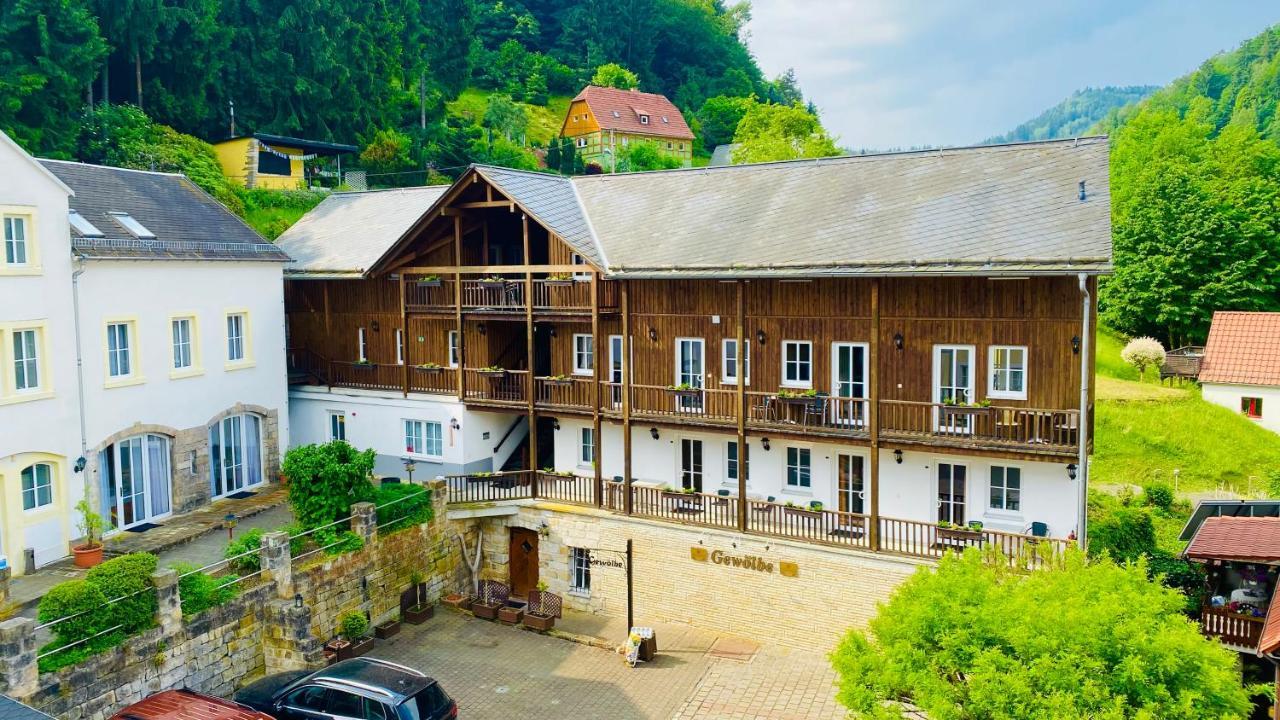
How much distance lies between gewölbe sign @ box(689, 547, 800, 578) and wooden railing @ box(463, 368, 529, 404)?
619 centimetres

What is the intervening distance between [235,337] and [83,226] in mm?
4958

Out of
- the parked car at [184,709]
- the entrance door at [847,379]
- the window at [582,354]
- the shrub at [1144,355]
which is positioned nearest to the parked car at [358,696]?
the parked car at [184,709]

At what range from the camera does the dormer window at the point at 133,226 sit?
22.4 metres

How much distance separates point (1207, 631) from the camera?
1802 centimetres

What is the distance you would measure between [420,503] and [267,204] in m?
23.4

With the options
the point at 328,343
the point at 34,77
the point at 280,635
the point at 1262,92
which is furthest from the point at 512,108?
the point at 1262,92

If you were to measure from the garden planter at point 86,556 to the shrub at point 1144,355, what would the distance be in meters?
38.0

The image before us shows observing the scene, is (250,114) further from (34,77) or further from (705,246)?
(705,246)

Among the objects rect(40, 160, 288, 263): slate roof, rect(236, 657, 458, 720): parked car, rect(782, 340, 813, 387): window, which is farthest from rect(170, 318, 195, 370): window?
rect(782, 340, 813, 387): window

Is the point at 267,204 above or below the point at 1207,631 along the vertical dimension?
above

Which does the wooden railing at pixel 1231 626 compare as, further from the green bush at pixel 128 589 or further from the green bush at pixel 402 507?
the green bush at pixel 128 589

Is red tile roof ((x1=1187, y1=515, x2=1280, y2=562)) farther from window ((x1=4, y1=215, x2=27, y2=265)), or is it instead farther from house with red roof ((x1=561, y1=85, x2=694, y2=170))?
house with red roof ((x1=561, y1=85, x2=694, y2=170))

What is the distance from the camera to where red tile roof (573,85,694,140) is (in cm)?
7381

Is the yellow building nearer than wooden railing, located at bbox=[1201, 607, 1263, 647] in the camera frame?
No
